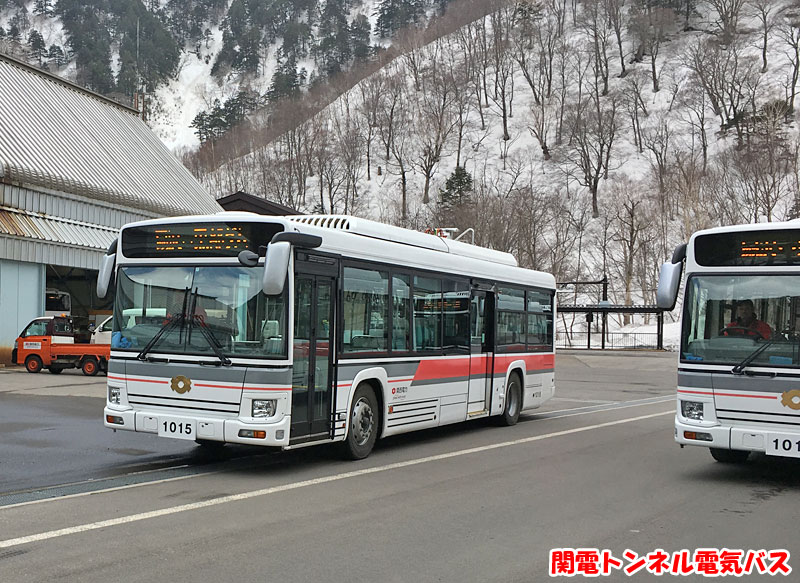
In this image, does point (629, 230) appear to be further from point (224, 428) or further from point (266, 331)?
point (224, 428)

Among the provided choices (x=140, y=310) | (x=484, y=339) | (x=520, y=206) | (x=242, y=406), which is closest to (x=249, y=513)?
(x=242, y=406)

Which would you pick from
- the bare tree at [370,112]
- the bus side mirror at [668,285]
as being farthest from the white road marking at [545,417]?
the bare tree at [370,112]

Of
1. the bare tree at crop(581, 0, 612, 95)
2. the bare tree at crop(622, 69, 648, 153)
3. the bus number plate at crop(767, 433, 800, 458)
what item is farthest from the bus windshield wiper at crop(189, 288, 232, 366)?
the bare tree at crop(581, 0, 612, 95)

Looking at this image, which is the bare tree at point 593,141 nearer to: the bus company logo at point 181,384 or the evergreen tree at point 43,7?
the bus company logo at point 181,384

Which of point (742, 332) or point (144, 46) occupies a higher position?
point (144, 46)

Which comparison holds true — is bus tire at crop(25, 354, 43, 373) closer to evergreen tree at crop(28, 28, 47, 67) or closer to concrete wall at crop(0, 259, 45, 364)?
concrete wall at crop(0, 259, 45, 364)

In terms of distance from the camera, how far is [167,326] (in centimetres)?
1045

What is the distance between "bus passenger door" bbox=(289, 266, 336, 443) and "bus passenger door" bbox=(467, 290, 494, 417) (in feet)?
14.6

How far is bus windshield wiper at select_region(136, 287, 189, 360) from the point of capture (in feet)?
34.1

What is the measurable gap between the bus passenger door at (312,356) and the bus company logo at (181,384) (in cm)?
123

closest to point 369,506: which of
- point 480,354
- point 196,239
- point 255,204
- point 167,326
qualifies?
point 167,326

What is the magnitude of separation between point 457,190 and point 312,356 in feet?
238

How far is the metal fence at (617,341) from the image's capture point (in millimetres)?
61662

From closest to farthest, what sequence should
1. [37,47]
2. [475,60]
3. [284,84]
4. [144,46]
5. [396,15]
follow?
1. [475,60]
2. [284,84]
3. [37,47]
4. [396,15]
5. [144,46]
